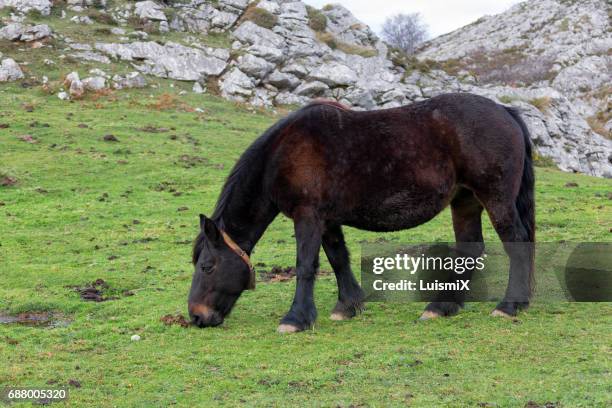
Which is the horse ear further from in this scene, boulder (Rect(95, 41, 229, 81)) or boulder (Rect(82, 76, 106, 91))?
boulder (Rect(95, 41, 229, 81))

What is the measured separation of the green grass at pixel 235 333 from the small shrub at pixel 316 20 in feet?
86.8

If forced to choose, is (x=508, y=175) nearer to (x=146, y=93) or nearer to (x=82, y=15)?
(x=146, y=93)

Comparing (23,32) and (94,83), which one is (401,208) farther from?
(23,32)

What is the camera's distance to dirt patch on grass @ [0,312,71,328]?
345 inches

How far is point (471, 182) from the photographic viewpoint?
8.12m

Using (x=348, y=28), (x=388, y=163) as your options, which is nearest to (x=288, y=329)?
(x=388, y=163)

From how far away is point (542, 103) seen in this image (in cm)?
3656

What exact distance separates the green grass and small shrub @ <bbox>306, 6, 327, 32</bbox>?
86.8ft

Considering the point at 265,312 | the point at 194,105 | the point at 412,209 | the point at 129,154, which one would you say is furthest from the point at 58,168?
the point at 412,209

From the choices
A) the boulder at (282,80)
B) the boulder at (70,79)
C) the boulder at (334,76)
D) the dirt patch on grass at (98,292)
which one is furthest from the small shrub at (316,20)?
the dirt patch on grass at (98,292)

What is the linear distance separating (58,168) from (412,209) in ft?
49.4

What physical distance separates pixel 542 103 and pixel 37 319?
3304 cm

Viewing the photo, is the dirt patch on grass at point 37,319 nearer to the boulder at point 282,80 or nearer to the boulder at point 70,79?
the boulder at point 70,79

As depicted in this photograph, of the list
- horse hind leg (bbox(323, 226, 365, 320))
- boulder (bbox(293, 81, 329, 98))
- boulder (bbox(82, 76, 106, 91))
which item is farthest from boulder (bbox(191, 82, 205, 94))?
horse hind leg (bbox(323, 226, 365, 320))
